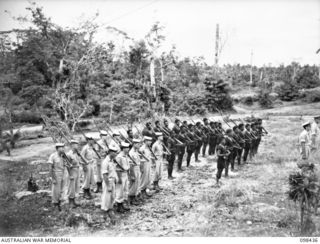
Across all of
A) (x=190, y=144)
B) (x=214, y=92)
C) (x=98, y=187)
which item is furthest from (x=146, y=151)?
(x=214, y=92)

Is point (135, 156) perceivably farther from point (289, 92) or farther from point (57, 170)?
point (289, 92)

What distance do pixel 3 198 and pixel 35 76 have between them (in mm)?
8365

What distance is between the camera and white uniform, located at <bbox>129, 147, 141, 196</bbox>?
8.58m

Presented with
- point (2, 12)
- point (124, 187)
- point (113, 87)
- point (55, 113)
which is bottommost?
point (124, 187)

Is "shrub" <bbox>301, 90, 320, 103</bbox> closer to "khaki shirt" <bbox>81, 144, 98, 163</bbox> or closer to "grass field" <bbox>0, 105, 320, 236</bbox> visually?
"grass field" <bbox>0, 105, 320, 236</bbox>

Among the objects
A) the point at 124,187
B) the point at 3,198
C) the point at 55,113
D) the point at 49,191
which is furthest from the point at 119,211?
the point at 55,113

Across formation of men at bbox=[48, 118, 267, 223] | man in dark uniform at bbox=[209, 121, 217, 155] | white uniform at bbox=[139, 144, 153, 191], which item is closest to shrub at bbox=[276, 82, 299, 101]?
man in dark uniform at bbox=[209, 121, 217, 155]

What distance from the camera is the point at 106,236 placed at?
270 inches

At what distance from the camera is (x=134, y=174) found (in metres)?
8.58

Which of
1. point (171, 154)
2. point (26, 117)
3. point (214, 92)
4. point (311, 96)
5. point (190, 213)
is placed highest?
point (214, 92)

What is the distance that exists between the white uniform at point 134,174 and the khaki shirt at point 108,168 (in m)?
0.94

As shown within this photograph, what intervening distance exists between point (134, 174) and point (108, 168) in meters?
1.18

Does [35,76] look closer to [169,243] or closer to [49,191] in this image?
[49,191]

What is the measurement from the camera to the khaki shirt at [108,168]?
24.7 feet
